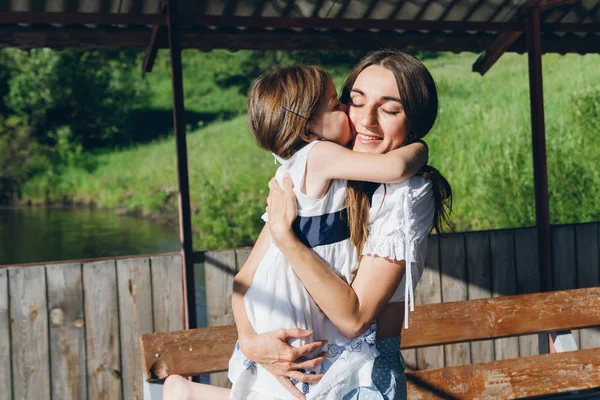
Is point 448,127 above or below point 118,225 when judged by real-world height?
above

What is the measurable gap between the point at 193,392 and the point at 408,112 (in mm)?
999

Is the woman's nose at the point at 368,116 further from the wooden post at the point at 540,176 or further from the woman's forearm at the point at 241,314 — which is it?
the wooden post at the point at 540,176

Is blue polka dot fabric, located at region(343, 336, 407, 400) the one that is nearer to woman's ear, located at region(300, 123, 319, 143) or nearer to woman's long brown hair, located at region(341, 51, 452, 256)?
woman's long brown hair, located at region(341, 51, 452, 256)

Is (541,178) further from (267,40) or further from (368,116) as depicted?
(368,116)

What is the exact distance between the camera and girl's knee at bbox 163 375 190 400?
7.93ft

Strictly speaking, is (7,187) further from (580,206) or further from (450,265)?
(450,265)

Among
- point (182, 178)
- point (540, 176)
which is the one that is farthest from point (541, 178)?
point (182, 178)

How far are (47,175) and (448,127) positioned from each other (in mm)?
A: 11116

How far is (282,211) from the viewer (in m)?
2.05

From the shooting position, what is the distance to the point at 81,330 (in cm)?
464

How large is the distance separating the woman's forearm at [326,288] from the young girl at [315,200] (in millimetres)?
51

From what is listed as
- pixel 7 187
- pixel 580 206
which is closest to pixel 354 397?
pixel 580 206

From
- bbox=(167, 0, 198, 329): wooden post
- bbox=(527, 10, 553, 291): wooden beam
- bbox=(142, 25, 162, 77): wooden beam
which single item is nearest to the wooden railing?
bbox=(167, 0, 198, 329): wooden post

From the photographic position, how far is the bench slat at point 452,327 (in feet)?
11.0
